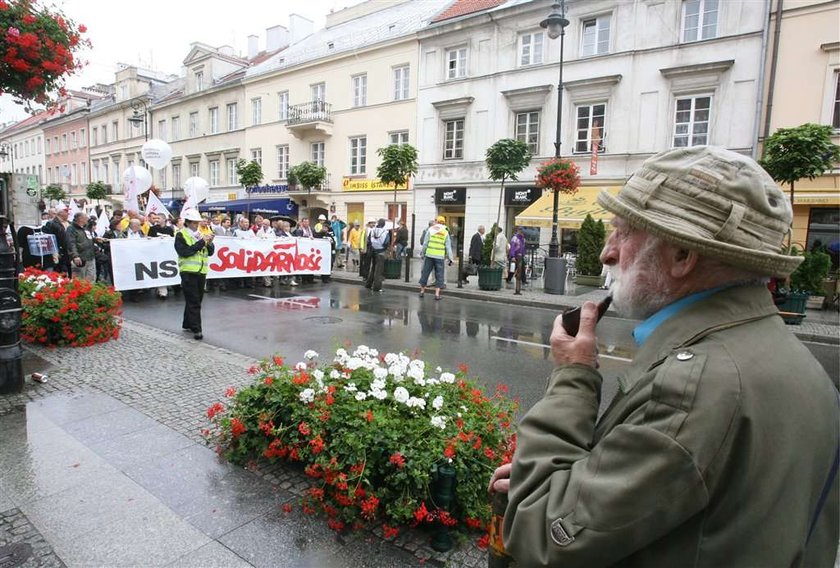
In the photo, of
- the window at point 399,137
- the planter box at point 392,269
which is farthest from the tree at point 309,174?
the planter box at point 392,269

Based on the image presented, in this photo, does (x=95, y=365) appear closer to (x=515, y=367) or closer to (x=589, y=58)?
(x=515, y=367)

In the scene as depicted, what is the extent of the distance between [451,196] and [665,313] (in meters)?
23.0

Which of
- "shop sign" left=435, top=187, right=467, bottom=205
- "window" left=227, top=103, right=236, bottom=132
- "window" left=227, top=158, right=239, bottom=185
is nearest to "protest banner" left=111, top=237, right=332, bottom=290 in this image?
"shop sign" left=435, top=187, right=467, bottom=205

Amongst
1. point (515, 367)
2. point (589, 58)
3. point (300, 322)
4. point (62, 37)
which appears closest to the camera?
point (62, 37)

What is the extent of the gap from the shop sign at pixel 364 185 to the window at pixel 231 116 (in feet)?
39.1

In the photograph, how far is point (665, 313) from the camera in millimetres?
1250

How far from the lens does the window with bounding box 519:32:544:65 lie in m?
21.4

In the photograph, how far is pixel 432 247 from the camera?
13.1 metres

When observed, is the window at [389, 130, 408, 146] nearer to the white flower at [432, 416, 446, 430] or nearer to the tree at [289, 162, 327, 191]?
the tree at [289, 162, 327, 191]

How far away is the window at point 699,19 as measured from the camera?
58.5 feet

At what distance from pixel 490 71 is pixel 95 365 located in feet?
69.0

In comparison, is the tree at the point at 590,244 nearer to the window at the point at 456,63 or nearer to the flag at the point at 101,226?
the window at the point at 456,63

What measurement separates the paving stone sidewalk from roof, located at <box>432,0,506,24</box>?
22.7 m

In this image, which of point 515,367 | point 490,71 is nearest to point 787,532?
point 515,367
